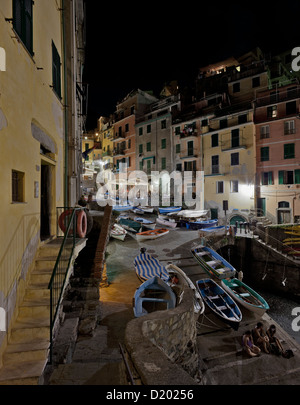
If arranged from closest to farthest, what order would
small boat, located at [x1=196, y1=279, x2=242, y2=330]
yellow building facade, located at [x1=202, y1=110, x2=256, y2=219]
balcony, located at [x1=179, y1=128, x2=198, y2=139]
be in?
small boat, located at [x1=196, y1=279, x2=242, y2=330]
yellow building facade, located at [x1=202, y1=110, x2=256, y2=219]
balcony, located at [x1=179, y1=128, x2=198, y2=139]

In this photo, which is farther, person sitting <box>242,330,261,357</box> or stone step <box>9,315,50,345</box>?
person sitting <box>242,330,261,357</box>

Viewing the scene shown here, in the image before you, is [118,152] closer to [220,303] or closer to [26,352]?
[220,303]

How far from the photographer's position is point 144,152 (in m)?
38.8

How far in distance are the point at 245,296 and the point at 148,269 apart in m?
5.61

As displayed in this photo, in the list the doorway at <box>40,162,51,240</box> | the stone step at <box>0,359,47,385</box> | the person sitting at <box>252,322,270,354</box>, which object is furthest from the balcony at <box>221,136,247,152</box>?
the stone step at <box>0,359,47,385</box>

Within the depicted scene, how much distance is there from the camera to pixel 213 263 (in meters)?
13.9

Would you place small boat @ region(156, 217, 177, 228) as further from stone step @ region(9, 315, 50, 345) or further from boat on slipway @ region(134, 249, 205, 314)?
stone step @ region(9, 315, 50, 345)

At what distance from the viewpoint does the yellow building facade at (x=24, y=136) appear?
13.6 feet

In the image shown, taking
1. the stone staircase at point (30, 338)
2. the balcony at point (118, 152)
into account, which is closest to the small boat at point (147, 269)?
the stone staircase at point (30, 338)

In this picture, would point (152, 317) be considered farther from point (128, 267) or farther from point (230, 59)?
point (230, 59)

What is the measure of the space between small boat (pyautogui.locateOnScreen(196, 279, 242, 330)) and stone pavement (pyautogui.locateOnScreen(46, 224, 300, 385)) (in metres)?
0.58

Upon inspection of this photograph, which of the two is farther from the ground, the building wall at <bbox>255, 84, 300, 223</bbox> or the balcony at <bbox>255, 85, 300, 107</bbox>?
the balcony at <bbox>255, 85, 300, 107</bbox>

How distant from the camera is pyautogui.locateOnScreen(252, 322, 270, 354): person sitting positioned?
861 cm

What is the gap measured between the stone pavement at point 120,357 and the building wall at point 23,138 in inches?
75.9
